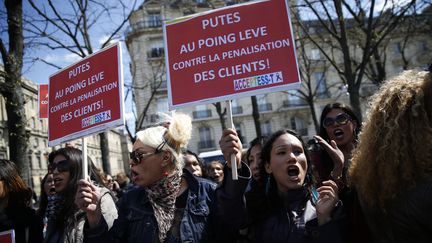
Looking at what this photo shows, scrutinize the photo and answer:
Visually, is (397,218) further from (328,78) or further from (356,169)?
(328,78)

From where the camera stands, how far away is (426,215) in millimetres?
1572

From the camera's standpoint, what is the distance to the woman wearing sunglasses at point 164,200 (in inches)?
97.2

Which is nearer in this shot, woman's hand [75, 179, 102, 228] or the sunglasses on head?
woman's hand [75, 179, 102, 228]

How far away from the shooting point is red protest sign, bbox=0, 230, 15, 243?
9.85 ft

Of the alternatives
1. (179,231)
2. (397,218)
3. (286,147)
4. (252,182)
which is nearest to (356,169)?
(397,218)

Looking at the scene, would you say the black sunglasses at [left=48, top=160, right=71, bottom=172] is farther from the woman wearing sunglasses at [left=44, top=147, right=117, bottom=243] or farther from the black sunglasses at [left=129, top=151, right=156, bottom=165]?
the black sunglasses at [left=129, top=151, right=156, bottom=165]

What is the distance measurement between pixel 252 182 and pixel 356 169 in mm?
970

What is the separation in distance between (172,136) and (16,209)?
1.93 metres

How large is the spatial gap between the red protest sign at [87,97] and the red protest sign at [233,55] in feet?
1.70

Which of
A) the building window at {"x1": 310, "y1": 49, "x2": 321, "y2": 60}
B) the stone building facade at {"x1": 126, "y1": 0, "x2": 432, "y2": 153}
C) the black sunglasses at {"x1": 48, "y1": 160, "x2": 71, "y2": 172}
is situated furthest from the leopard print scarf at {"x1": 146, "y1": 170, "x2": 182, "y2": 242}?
the stone building facade at {"x1": 126, "y1": 0, "x2": 432, "y2": 153}

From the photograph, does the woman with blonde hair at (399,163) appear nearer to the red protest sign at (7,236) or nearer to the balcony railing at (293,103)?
the red protest sign at (7,236)

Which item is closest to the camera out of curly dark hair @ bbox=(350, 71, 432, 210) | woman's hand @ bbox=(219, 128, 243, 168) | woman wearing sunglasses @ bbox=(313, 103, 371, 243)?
curly dark hair @ bbox=(350, 71, 432, 210)

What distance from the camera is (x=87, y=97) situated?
3.25 meters

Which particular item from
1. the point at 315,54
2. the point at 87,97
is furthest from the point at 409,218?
the point at 315,54
